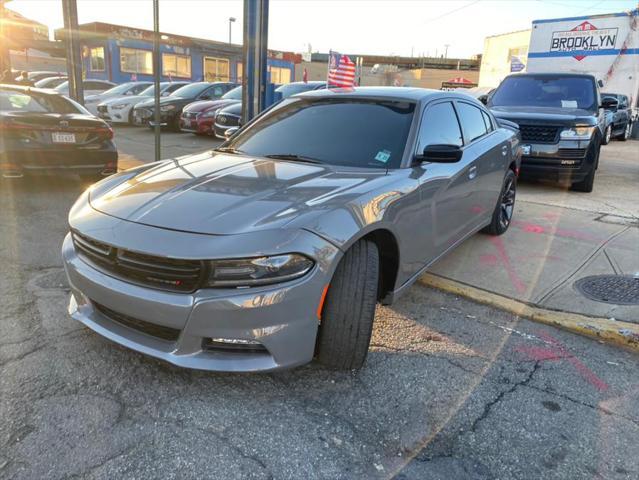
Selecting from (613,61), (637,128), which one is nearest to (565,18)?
(613,61)

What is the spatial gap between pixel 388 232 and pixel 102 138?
212 inches

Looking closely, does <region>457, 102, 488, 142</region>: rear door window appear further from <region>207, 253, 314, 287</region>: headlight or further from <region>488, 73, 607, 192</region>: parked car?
<region>488, 73, 607, 192</region>: parked car

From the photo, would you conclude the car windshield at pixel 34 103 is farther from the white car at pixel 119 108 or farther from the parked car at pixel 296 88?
the white car at pixel 119 108

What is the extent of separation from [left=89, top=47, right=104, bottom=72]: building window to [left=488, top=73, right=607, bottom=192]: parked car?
27726 millimetres

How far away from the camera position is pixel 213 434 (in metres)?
2.30

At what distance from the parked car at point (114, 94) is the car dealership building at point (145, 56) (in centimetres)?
1354

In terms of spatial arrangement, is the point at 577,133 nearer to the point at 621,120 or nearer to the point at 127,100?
the point at 621,120

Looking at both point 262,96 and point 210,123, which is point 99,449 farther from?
point 210,123

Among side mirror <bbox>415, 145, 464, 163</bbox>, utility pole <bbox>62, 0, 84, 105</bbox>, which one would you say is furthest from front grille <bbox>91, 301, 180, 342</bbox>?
utility pole <bbox>62, 0, 84, 105</bbox>

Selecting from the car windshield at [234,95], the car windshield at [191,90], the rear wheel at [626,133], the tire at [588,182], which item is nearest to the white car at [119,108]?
the car windshield at [191,90]

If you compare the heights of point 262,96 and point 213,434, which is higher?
point 262,96

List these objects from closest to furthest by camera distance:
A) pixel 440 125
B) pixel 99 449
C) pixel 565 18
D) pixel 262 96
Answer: pixel 99 449, pixel 440 125, pixel 262 96, pixel 565 18

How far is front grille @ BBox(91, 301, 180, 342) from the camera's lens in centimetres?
243

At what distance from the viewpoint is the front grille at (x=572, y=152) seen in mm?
7508
